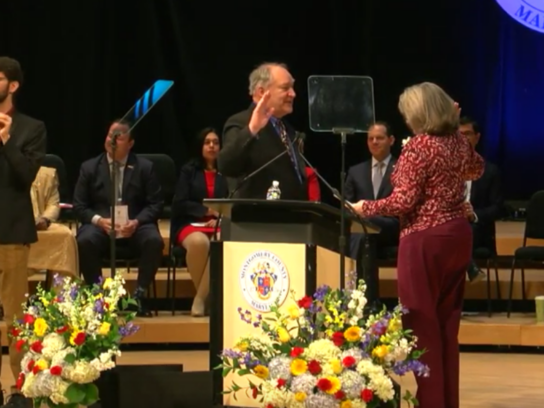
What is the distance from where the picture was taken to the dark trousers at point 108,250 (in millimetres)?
7477

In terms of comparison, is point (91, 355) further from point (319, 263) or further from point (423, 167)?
point (423, 167)

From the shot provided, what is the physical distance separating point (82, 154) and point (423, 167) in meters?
5.46

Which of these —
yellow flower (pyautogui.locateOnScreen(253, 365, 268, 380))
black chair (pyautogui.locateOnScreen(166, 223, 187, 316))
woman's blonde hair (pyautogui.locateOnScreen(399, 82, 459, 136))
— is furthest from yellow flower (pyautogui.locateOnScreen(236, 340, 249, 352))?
black chair (pyautogui.locateOnScreen(166, 223, 187, 316))

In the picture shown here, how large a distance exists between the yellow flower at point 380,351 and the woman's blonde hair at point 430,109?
1.18 meters

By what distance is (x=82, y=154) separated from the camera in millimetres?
9922

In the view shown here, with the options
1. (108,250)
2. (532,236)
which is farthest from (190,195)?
(532,236)

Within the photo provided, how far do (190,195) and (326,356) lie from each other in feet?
13.2

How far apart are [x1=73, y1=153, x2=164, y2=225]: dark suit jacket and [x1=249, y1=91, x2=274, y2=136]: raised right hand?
2837 millimetres

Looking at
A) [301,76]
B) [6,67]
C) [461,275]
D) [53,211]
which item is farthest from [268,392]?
[301,76]

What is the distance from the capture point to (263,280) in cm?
470

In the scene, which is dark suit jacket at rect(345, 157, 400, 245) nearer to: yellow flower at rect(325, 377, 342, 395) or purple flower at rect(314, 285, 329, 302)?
purple flower at rect(314, 285, 329, 302)

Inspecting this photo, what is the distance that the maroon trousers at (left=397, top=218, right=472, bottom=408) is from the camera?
4.96 m

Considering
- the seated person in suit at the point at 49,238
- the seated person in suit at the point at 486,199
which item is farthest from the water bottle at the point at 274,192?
the seated person in suit at the point at 486,199

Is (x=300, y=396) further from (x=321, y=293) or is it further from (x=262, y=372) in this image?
(x=321, y=293)
